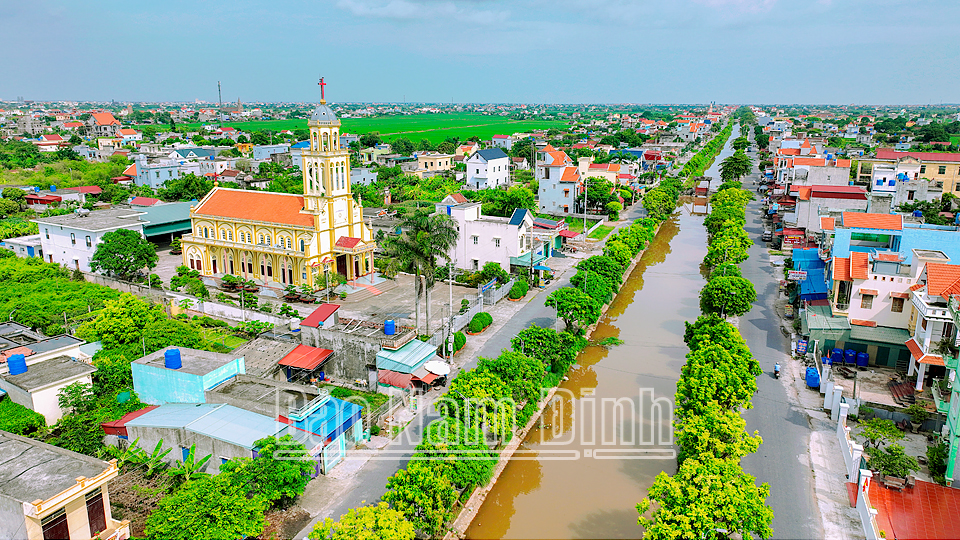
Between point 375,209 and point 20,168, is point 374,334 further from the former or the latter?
point 20,168

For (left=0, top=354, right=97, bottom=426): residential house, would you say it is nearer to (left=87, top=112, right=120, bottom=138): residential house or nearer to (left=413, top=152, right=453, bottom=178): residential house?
(left=413, top=152, right=453, bottom=178): residential house

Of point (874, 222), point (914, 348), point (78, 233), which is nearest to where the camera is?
point (914, 348)

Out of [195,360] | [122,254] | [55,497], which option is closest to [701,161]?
[122,254]

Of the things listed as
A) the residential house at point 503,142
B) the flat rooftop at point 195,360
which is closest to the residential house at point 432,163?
the residential house at point 503,142

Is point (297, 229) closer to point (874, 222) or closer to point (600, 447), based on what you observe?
point (600, 447)

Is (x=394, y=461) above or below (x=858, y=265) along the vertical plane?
below

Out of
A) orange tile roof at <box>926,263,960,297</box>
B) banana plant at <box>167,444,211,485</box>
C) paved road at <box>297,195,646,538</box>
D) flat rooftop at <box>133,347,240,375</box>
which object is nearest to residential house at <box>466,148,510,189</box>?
paved road at <box>297,195,646,538</box>
